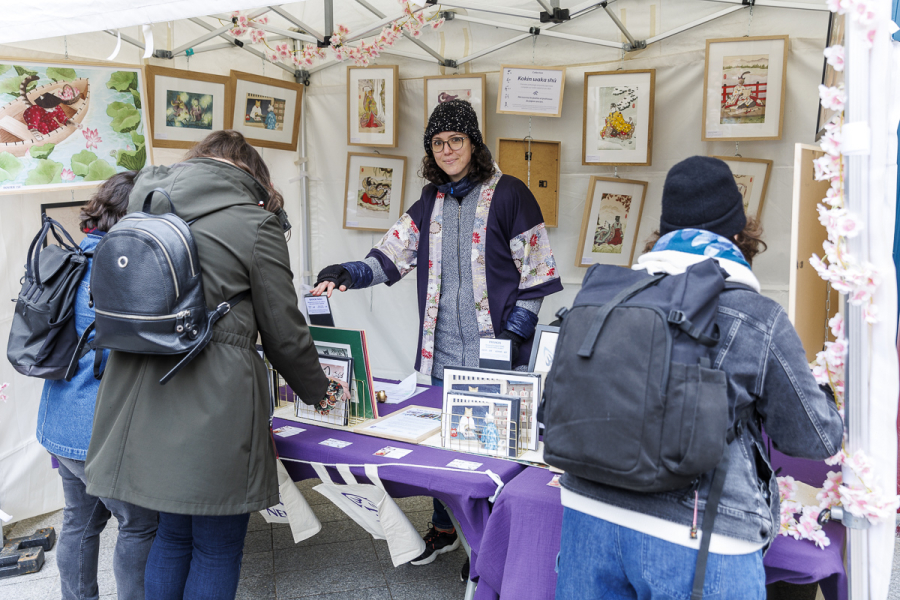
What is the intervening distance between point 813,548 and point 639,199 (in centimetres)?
221

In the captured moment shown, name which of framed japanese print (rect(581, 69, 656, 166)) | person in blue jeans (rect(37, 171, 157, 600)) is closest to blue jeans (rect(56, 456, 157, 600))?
person in blue jeans (rect(37, 171, 157, 600))

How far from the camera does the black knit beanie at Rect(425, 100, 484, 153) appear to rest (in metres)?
2.37

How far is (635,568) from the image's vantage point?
114cm

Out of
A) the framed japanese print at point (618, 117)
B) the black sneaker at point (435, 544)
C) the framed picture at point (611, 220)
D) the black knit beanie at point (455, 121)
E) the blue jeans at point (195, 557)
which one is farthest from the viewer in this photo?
the framed picture at point (611, 220)

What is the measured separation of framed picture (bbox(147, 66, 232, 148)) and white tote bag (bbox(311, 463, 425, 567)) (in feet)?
6.80

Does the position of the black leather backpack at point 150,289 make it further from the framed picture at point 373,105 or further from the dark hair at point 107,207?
the framed picture at point 373,105

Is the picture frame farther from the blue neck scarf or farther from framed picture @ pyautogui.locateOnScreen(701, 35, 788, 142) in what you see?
the blue neck scarf

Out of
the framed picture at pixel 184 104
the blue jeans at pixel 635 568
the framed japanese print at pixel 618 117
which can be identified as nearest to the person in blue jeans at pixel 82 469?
the blue jeans at pixel 635 568

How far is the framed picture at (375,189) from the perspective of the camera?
3.85 meters

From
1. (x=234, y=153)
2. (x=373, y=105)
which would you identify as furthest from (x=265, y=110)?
(x=234, y=153)

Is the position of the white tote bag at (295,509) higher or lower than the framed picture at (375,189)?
lower

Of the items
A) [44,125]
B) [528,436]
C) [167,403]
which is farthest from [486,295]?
[44,125]

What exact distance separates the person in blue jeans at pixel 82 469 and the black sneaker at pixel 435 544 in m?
1.07

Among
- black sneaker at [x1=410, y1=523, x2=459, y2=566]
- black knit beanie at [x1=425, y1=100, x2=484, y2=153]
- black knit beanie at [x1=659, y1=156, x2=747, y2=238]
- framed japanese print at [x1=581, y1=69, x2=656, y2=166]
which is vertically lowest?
black sneaker at [x1=410, y1=523, x2=459, y2=566]
